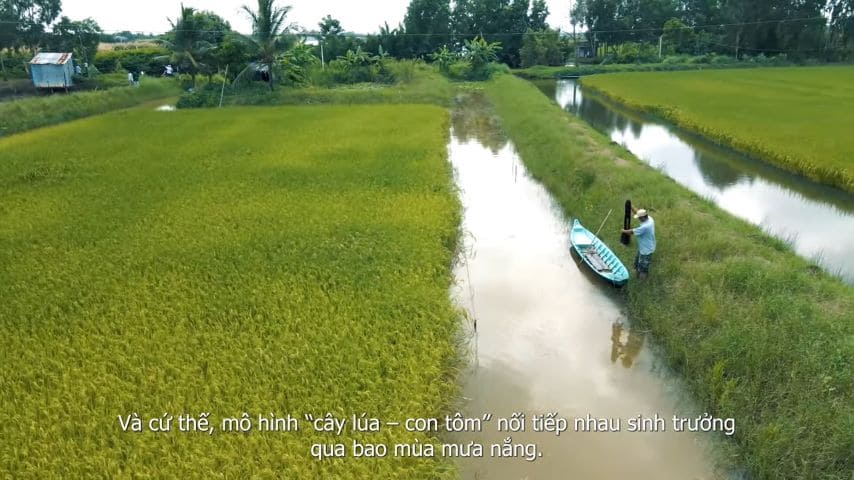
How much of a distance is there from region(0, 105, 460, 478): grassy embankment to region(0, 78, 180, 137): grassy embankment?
9165 millimetres

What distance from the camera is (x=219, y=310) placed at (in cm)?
613

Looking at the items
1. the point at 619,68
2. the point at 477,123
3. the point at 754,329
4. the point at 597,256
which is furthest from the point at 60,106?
the point at 619,68

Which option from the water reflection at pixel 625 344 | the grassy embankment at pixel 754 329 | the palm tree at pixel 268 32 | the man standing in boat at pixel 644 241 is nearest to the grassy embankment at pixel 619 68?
the palm tree at pixel 268 32

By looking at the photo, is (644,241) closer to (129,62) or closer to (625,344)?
(625,344)

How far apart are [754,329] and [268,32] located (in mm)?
23801

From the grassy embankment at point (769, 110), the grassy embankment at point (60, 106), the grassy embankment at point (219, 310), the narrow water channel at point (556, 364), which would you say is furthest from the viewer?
the grassy embankment at point (60, 106)

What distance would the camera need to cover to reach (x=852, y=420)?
4.11 meters

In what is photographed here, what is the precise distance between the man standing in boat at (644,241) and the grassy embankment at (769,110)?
6593mm

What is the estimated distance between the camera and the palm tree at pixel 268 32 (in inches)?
935

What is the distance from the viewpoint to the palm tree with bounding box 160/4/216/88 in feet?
86.5

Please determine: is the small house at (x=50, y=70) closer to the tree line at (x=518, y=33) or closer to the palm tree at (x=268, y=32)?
the tree line at (x=518, y=33)

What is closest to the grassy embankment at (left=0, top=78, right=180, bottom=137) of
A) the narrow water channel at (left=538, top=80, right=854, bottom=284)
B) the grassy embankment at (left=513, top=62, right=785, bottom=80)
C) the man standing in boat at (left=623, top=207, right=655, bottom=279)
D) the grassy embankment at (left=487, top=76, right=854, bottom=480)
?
the grassy embankment at (left=487, top=76, right=854, bottom=480)

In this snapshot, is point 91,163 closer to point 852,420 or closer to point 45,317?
point 45,317

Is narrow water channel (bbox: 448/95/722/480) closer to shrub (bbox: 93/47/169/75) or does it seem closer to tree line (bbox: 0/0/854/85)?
tree line (bbox: 0/0/854/85)
